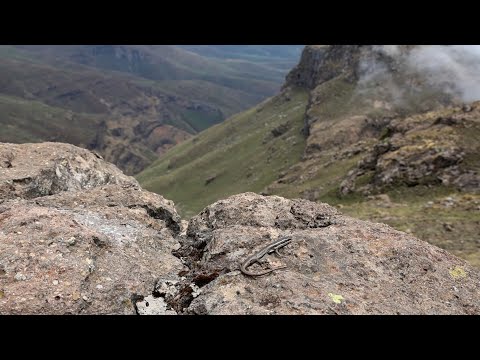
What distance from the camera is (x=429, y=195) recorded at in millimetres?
47438

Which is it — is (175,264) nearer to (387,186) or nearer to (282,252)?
(282,252)

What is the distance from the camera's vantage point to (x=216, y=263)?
13.2 m

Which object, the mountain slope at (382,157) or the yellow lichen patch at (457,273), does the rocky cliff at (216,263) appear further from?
the mountain slope at (382,157)

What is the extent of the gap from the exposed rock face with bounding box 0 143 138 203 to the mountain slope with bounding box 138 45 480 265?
27407 mm

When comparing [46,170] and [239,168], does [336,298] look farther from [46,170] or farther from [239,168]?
[239,168]

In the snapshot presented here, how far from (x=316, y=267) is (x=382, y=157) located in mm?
49186

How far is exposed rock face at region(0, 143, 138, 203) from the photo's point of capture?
1850 centimetres

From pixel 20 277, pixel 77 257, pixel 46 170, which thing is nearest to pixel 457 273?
pixel 77 257

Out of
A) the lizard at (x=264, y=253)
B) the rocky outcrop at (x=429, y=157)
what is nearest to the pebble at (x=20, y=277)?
the lizard at (x=264, y=253)

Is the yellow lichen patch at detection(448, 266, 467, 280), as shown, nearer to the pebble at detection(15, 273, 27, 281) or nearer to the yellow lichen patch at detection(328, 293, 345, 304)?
the yellow lichen patch at detection(328, 293, 345, 304)

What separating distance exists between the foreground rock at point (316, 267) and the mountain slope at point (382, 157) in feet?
64.1

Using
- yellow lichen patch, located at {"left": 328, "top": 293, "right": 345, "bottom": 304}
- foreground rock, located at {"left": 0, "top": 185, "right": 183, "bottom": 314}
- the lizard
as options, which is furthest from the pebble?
yellow lichen patch, located at {"left": 328, "top": 293, "right": 345, "bottom": 304}

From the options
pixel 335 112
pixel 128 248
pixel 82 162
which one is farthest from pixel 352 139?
pixel 128 248

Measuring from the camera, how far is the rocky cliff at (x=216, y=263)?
11.0m
